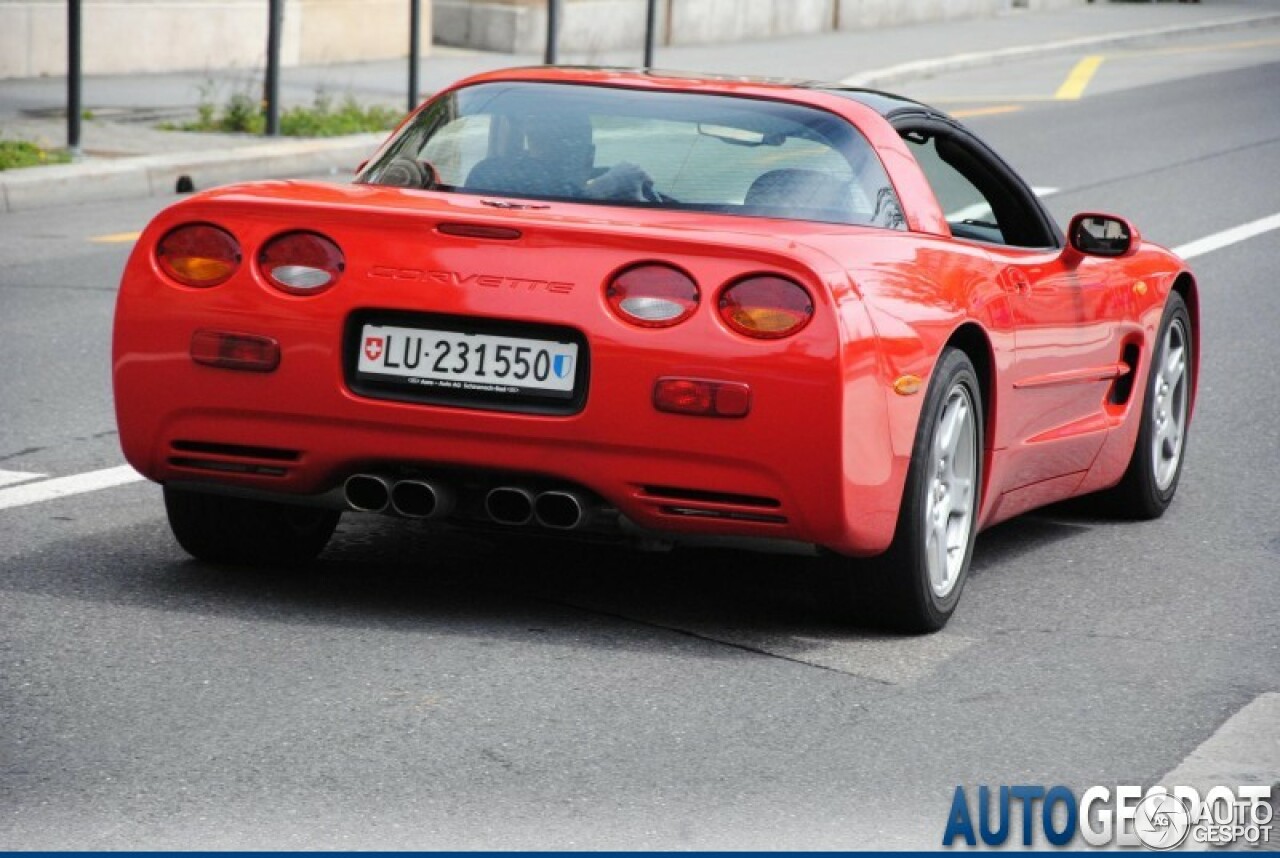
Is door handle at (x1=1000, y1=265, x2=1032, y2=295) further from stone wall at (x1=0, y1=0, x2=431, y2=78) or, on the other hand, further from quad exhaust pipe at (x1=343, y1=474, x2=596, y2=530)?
stone wall at (x1=0, y1=0, x2=431, y2=78)

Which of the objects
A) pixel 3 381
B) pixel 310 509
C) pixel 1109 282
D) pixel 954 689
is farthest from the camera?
pixel 3 381

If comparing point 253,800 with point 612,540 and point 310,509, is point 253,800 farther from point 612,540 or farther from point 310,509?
point 310,509

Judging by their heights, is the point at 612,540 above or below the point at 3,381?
above

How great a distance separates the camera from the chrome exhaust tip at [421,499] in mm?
5570

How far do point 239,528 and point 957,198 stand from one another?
2.22 m

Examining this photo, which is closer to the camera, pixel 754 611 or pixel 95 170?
pixel 754 611

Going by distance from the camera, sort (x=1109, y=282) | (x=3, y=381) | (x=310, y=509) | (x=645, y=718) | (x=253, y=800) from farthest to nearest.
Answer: (x=3, y=381) → (x=1109, y=282) → (x=310, y=509) → (x=645, y=718) → (x=253, y=800)

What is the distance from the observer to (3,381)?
9000 mm

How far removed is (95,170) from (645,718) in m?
11.2

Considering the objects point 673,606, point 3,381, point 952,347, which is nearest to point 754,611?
point 673,606

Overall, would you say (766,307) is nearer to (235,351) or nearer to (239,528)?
(235,351)

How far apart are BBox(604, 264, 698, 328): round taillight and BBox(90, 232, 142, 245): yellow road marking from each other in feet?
27.8

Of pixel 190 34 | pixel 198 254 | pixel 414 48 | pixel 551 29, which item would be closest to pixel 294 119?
pixel 414 48

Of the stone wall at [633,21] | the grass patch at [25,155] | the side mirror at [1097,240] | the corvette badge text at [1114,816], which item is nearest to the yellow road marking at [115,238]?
the grass patch at [25,155]
